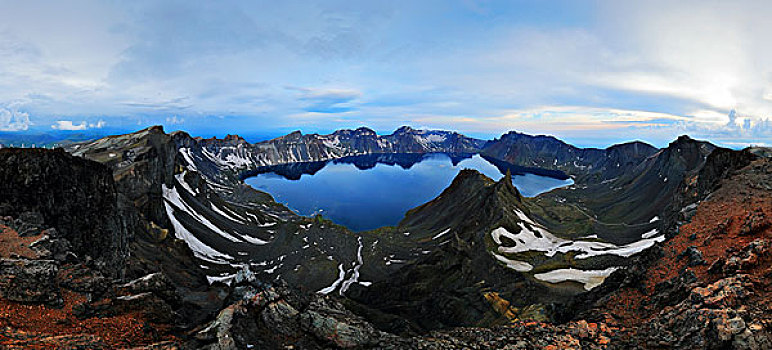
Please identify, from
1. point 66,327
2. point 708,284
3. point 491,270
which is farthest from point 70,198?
point 491,270

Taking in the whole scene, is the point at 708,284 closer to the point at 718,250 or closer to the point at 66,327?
the point at 718,250

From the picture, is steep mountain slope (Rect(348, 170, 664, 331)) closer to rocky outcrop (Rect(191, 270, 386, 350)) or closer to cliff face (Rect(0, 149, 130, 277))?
rocky outcrop (Rect(191, 270, 386, 350))

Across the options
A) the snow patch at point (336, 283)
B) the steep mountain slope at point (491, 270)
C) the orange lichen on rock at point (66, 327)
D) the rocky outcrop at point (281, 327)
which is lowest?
the snow patch at point (336, 283)

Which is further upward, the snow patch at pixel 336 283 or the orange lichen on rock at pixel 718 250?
the orange lichen on rock at pixel 718 250

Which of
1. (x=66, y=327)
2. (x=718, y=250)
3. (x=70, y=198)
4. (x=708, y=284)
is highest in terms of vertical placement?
(x=70, y=198)

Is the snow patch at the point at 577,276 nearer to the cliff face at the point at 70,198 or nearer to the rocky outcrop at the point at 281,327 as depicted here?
the rocky outcrop at the point at 281,327

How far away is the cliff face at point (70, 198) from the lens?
28688 mm

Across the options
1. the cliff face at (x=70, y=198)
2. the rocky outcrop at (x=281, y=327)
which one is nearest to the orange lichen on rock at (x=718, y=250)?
the rocky outcrop at (x=281, y=327)

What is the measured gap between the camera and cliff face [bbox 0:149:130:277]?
94.1 feet

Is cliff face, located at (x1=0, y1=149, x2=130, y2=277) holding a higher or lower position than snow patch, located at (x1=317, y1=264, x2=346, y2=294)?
higher

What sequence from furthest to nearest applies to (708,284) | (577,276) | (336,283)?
(336,283) → (577,276) → (708,284)

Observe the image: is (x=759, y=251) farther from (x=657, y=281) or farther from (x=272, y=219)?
(x=272, y=219)

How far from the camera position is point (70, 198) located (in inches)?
1319

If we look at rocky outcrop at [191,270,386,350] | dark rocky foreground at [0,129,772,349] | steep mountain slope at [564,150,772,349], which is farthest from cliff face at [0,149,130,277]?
steep mountain slope at [564,150,772,349]
